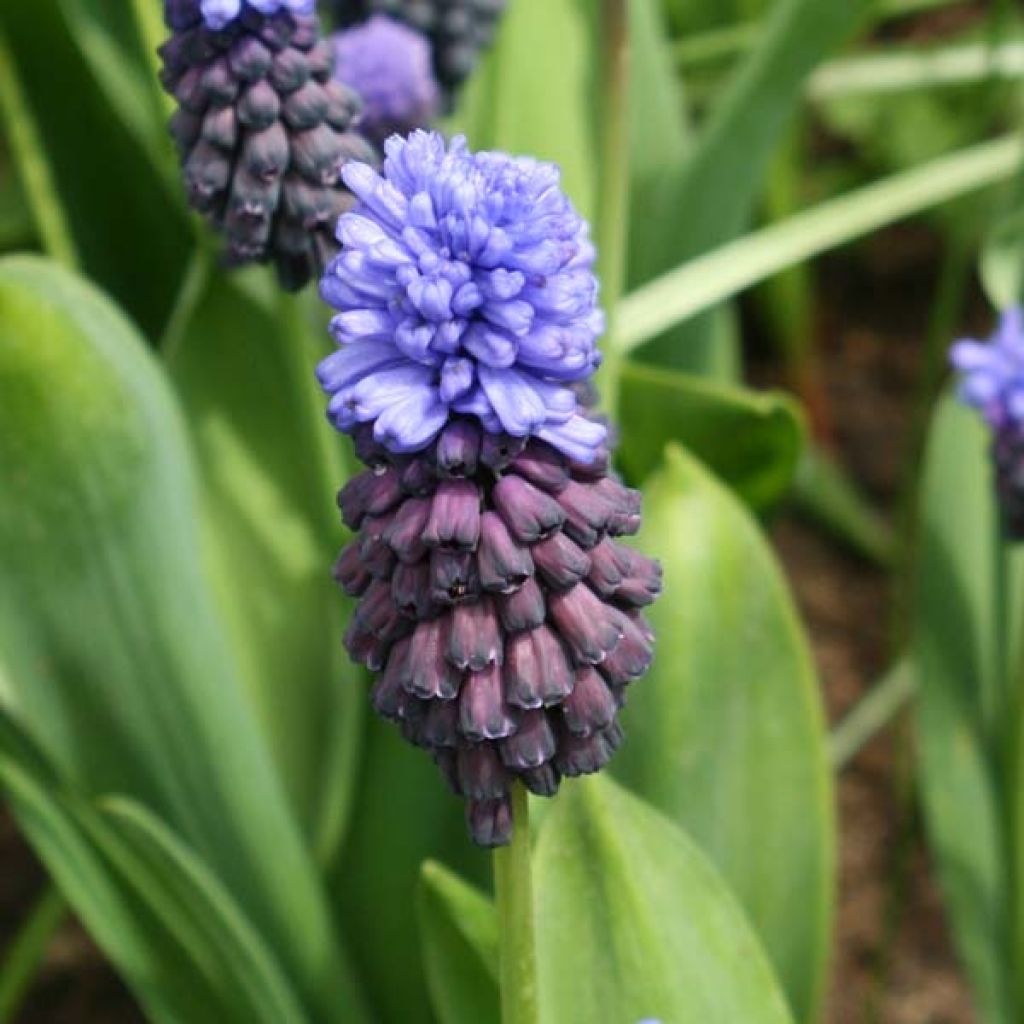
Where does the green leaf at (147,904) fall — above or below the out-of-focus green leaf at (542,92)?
below

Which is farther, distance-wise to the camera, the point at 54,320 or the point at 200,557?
the point at 200,557

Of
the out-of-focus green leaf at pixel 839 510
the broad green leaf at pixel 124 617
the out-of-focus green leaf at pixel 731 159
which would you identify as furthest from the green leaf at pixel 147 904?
the out-of-focus green leaf at pixel 839 510

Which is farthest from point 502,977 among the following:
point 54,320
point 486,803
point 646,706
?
point 54,320

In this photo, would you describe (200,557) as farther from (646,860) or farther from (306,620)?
(646,860)

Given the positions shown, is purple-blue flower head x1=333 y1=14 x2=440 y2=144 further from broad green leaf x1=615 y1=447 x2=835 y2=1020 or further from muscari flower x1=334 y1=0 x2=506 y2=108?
broad green leaf x1=615 y1=447 x2=835 y2=1020

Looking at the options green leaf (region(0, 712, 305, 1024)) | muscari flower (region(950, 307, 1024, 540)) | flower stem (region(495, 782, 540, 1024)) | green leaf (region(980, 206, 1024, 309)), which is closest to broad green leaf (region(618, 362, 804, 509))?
muscari flower (region(950, 307, 1024, 540))

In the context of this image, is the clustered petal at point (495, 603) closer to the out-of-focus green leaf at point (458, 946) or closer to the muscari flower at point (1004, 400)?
the out-of-focus green leaf at point (458, 946)
